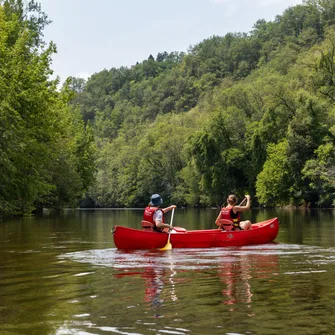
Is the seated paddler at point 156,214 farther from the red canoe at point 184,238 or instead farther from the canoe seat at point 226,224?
the canoe seat at point 226,224

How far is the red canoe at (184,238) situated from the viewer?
1988 centimetres

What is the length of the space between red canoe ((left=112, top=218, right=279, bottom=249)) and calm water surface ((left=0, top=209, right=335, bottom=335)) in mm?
595

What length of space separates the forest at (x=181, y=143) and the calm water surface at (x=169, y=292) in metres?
18.1

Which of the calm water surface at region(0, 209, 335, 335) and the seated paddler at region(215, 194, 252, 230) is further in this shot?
the seated paddler at region(215, 194, 252, 230)

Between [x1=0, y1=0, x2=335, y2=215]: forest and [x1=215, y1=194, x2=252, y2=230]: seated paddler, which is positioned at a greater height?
[x1=0, y1=0, x2=335, y2=215]: forest

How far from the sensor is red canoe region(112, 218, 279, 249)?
19.9m

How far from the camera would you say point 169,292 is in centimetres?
1150

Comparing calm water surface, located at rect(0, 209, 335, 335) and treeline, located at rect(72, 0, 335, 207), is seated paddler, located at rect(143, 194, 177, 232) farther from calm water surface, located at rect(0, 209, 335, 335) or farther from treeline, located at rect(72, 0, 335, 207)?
treeline, located at rect(72, 0, 335, 207)

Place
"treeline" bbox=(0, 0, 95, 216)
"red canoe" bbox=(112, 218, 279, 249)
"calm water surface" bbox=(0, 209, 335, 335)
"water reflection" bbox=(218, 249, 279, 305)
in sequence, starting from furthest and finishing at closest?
"treeline" bbox=(0, 0, 95, 216) → "red canoe" bbox=(112, 218, 279, 249) → "water reflection" bbox=(218, 249, 279, 305) → "calm water surface" bbox=(0, 209, 335, 335)

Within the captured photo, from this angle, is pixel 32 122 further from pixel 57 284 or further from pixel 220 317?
pixel 220 317

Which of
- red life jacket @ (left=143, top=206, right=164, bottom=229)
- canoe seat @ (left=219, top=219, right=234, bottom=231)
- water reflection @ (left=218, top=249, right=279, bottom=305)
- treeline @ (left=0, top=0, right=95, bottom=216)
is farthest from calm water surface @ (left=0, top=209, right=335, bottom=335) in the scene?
treeline @ (left=0, top=0, right=95, bottom=216)

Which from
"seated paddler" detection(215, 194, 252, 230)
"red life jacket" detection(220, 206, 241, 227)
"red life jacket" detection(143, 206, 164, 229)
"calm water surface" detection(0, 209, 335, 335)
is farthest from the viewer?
"red life jacket" detection(220, 206, 241, 227)

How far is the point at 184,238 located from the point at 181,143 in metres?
79.1

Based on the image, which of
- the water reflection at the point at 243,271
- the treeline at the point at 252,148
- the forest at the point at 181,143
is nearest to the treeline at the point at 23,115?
the forest at the point at 181,143
